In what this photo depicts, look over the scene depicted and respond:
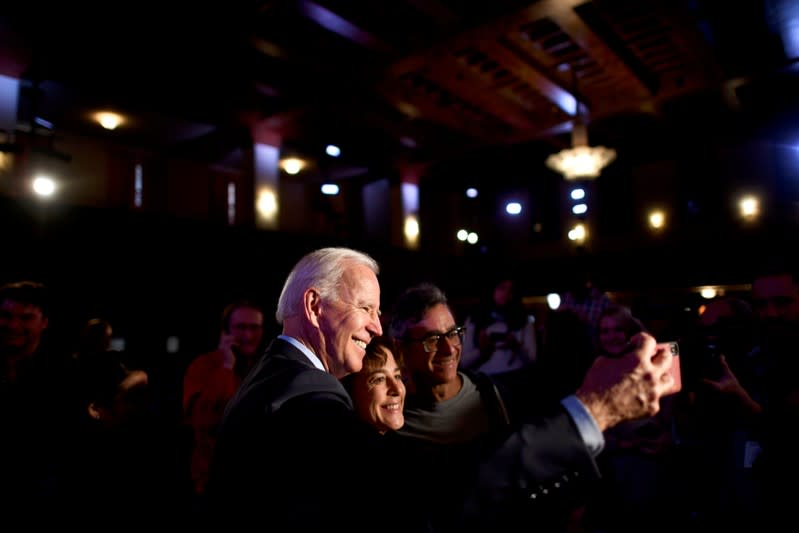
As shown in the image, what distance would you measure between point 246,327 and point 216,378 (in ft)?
1.41

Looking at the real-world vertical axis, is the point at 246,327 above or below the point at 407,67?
below

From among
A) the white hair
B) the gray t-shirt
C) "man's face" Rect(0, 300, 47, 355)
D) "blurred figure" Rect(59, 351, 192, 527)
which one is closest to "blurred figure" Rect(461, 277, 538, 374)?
the gray t-shirt

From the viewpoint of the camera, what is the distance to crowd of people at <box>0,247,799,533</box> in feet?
2.95

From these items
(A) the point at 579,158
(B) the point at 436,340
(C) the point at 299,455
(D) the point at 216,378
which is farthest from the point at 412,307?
(A) the point at 579,158

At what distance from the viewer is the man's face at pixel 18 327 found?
2678mm

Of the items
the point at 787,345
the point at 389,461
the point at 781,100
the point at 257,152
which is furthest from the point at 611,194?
the point at 389,461

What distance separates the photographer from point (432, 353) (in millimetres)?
2344

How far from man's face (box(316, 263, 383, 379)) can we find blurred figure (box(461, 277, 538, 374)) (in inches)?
132

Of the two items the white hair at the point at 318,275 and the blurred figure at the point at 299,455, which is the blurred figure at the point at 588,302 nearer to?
the white hair at the point at 318,275

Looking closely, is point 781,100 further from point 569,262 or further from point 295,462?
point 295,462

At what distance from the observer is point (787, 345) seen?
81.6 inches

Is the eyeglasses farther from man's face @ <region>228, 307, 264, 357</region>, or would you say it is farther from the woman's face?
man's face @ <region>228, 307, 264, 357</region>

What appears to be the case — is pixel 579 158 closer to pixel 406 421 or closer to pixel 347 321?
pixel 406 421

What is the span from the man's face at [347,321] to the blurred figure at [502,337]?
3.36m
